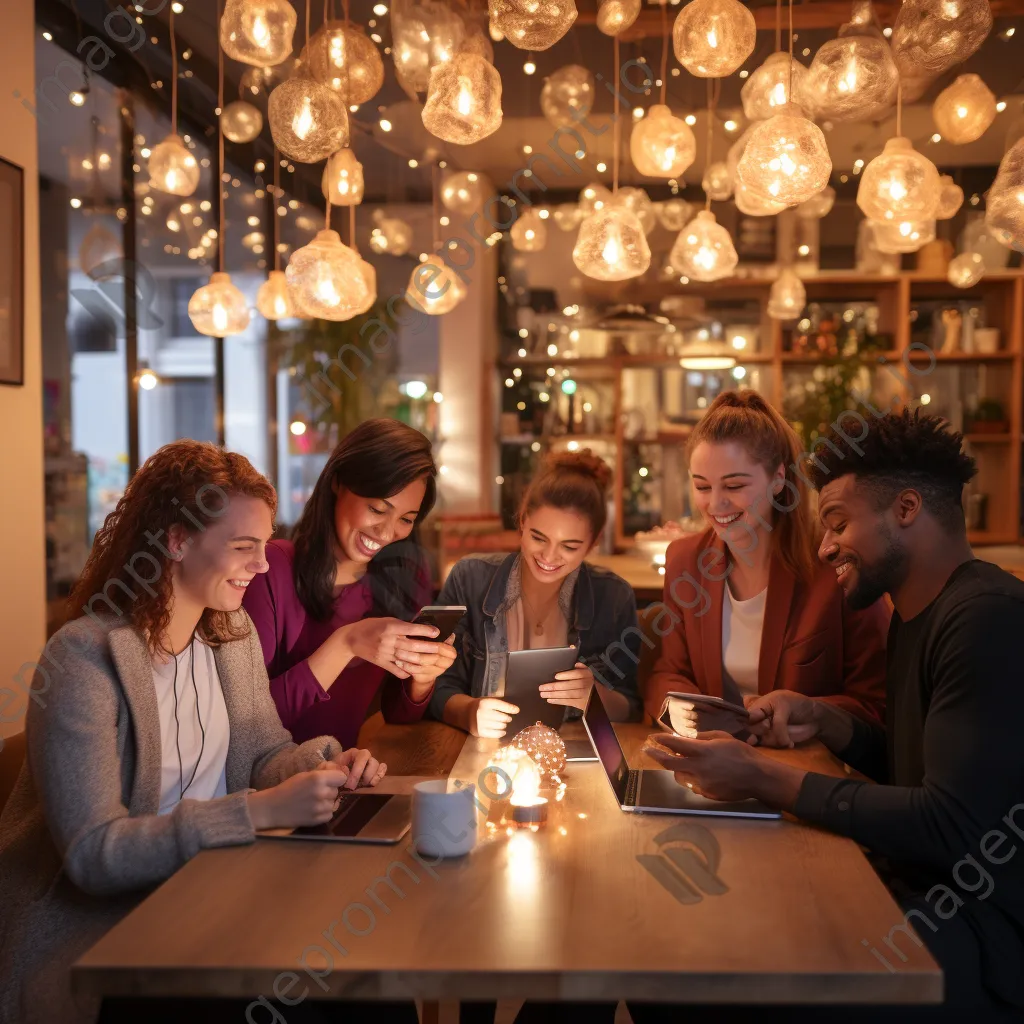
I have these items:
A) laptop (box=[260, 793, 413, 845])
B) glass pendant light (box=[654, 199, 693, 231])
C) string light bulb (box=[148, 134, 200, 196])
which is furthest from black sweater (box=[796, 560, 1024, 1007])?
glass pendant light (box=[654, 199, 693, 231])

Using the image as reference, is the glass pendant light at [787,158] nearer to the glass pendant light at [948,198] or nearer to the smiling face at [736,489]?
the smiling face at [736,489]

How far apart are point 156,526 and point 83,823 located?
55 centimetres

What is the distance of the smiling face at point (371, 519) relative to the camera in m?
2.62

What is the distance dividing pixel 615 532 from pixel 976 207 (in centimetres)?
340

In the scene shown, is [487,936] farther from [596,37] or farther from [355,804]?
[596,37]

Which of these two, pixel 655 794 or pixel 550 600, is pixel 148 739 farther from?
pixel 550 600

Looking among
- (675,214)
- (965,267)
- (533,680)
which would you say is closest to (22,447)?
(533,680)

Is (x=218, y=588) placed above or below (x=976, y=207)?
below

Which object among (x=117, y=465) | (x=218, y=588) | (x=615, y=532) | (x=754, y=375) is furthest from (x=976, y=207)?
(x=218, y=588)

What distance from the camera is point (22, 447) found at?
12.4 feet

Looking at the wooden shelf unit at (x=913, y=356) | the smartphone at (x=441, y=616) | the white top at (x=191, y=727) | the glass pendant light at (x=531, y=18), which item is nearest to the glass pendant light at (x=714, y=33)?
the glass pendant light at (x=531, y=18)

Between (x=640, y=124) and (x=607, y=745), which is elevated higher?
(x=640, y=124)

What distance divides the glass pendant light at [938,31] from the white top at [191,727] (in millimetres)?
2224

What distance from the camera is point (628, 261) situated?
290cm
